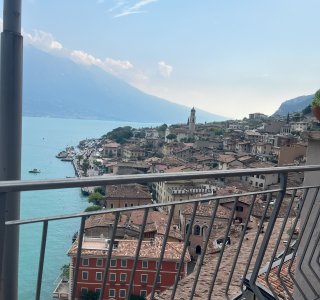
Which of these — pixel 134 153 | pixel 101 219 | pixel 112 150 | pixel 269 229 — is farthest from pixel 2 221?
pixel 112 150

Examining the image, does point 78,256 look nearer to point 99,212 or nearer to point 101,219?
point 99,212

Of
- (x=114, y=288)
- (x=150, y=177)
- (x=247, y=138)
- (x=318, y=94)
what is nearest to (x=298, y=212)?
(x=318, y=94)

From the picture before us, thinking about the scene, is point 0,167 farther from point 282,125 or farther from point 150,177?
point 282,125

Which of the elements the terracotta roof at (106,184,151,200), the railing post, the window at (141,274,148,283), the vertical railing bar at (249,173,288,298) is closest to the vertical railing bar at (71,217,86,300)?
the railing post

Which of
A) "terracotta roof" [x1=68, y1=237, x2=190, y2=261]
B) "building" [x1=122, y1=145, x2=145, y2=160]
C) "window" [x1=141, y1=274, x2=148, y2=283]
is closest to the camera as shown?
"terracotta roof" [x1=68, y1=237, x2=190, y2=261]

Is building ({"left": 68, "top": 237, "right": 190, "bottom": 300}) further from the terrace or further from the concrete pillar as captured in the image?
the concrete pillar

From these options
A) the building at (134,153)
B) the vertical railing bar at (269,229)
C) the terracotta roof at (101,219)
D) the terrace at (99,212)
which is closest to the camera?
the terrace at (99,212)

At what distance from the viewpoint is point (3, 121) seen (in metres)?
2.45

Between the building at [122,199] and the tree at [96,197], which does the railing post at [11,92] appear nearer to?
the building at [122,199]

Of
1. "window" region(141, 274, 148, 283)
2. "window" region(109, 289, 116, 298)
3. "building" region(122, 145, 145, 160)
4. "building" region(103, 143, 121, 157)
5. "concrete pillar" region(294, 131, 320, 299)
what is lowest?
"building" region(103, 143, 121, 157)

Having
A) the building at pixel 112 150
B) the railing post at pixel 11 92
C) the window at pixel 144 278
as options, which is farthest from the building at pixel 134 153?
the railing post at pixel 11 92

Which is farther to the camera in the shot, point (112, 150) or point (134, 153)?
point (112, 150)

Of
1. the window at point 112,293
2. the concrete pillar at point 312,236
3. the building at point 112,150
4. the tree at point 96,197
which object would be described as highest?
the concrete pillar at point 312,236

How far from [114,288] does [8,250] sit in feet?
9.29
